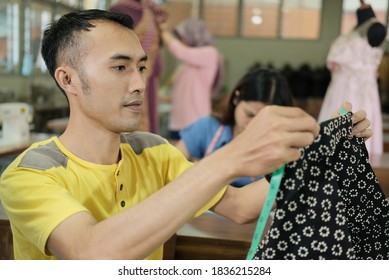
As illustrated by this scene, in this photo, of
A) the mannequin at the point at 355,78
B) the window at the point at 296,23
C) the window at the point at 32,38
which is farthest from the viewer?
the window at the point at 296,23

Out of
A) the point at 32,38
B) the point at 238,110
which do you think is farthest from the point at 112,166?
the point at 32,38

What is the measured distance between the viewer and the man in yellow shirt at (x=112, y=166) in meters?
0.57

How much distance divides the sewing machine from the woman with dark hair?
2.50 feet

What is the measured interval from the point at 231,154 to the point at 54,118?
8.84ft

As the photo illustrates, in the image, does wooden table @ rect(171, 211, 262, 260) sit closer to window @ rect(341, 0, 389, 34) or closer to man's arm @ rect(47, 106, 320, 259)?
man's arm @ rect(47, 106, 320, 259)

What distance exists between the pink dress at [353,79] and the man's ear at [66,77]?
132 centimetres

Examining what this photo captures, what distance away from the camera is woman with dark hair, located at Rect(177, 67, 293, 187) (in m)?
1.62

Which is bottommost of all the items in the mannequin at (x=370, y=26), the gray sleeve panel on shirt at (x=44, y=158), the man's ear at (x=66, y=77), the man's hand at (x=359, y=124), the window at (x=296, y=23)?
the gray sleeve panel on shirt at (x=44, y=158)

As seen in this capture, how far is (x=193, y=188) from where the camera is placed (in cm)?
58

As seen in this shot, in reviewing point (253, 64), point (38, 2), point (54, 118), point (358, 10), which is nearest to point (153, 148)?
point (358, 10)

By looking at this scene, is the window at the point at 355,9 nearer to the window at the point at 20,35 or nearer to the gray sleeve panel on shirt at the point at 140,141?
the gray sleeve panel on shirt at the point at 140,141

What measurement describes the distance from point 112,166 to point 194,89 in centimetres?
231

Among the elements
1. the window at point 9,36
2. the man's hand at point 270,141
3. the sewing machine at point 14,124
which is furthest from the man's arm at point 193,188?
the window at point 9,36

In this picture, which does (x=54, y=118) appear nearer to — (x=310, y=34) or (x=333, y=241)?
(x=333, y=241)
